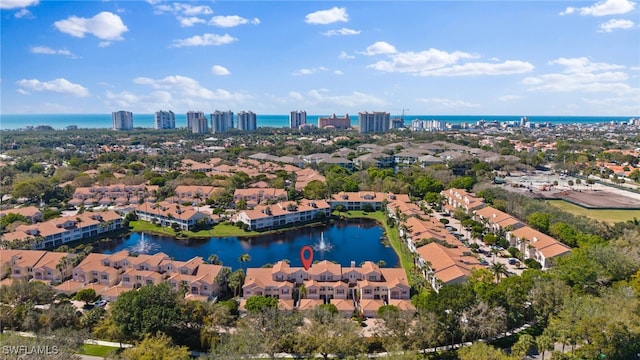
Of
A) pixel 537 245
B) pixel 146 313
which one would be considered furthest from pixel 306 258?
pixel 537 245

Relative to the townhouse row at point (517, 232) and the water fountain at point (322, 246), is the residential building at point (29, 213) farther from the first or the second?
the townhouse row at point (517, 232)

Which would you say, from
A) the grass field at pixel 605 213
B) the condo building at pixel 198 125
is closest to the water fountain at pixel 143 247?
the grass field at pixel 605 213

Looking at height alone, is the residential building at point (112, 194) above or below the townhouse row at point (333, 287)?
above

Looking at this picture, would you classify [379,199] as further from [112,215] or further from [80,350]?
[80,350]

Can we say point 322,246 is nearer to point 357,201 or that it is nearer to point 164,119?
point 357,201

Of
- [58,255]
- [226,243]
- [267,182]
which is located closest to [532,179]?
[267,182]
